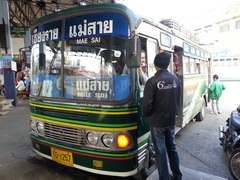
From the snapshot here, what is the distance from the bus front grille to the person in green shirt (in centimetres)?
678

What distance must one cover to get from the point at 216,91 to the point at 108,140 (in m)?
6.76

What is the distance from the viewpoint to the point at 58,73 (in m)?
2.78

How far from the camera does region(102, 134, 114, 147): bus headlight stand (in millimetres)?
2371

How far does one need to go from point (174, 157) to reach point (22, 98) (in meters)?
12.3

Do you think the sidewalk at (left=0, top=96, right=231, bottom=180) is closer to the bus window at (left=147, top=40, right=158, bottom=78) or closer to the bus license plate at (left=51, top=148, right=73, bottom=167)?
the bus license plate at (left=51, top=148, right=73, bottom=167)

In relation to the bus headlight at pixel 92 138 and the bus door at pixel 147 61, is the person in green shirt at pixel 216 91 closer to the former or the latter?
the bus door at pixel 147 61

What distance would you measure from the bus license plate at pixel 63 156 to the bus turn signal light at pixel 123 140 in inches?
29.9

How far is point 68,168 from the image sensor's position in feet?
10.8

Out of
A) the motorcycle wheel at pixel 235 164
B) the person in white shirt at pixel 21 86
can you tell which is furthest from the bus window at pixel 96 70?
the person in white shirt at pixel 21 86

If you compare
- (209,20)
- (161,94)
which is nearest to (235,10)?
(209,20)

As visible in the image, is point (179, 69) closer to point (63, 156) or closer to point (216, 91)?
point (63, 156)

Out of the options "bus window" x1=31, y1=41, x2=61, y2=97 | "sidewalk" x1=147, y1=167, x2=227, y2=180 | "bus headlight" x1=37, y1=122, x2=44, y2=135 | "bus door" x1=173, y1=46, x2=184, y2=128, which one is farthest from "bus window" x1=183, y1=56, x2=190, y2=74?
"bus headlight" x1=37, y1=122, x2=44, y2=135

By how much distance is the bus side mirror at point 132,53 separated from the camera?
222 centimetres

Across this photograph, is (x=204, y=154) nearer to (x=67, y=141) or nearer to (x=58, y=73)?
(x=67, y=141)
